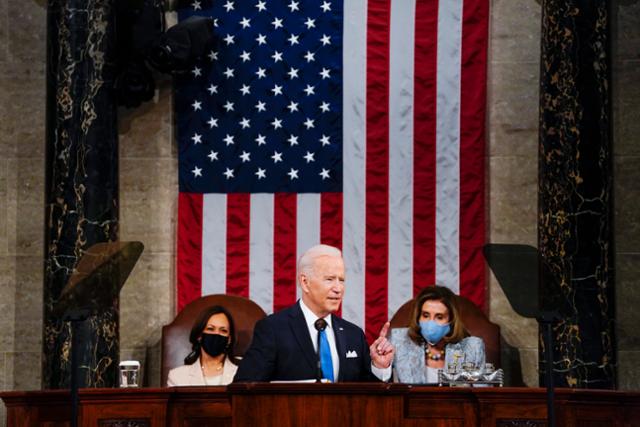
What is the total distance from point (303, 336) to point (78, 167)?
3.70 m

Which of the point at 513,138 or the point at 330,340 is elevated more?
the point at 513,138

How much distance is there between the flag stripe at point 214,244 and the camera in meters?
13.1

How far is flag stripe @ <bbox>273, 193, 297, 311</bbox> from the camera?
1308 centimetres

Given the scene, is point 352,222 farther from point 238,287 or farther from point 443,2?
point 443,2

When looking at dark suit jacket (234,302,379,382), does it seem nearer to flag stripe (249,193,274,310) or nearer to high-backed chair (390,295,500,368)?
high-backed chair (390,295,500,368)

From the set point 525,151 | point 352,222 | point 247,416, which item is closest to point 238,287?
point 352,222

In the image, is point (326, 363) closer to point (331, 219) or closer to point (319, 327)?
point (319, 327)

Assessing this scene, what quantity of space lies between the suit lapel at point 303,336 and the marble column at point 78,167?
3016 mm

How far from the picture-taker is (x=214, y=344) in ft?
37.3

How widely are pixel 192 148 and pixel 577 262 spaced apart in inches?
157

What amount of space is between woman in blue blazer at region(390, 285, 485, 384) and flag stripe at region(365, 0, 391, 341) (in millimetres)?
1656

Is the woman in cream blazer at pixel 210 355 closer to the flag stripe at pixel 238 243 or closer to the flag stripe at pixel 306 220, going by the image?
the flag stripe at pixel 238 243

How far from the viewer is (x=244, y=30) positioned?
13.2 m

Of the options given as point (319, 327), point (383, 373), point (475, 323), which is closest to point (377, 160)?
point (475, 323)
